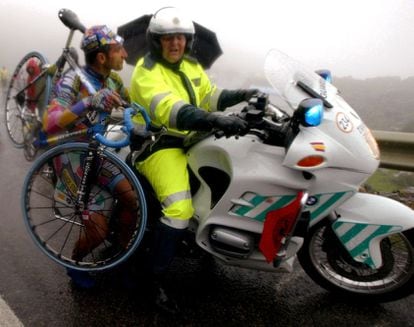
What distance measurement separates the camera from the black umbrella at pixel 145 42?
3025 mm

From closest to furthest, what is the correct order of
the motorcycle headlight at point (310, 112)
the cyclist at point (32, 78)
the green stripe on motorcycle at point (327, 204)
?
the motorcycle headlight at point (310, 112)
the green stripe on motorcycle at point (327, 204)
the cyclist at point (32, 78)

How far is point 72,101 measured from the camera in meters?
2.82

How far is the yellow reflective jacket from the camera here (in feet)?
7.70

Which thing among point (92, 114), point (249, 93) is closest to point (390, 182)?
point (249, 93)

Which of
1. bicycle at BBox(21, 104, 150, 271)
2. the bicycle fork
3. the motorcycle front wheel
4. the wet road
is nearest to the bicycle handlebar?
bicycle at BBox(21, 104, 150, 271)

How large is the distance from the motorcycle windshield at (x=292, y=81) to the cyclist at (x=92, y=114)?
Result: 114cm

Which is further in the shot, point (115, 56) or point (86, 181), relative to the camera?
point (115, 56)

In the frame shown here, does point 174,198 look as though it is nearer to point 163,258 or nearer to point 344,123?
point 163,258

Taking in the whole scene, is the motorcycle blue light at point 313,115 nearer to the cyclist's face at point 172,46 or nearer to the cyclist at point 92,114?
the cyclist's face at point 172,46

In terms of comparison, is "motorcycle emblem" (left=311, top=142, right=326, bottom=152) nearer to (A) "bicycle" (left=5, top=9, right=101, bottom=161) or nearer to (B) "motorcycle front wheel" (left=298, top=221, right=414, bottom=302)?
(B) "motorcycle front wheel" (left=298, top=221, right=414, bottom=302)

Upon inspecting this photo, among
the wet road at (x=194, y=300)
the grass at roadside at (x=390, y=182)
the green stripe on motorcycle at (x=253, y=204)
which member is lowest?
the grass at roadside at (x=390, y=182)

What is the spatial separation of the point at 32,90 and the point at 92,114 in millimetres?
1884

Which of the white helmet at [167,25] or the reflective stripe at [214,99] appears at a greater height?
the white helmet at [167,25]

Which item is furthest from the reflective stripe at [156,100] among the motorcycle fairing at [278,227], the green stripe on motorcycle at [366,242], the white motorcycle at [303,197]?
the green stripe on motorcycle at [366,242]
